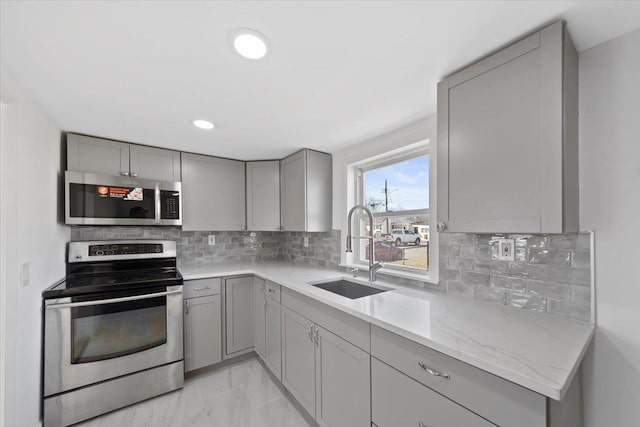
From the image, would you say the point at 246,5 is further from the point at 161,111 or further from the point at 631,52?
the point at 631,52

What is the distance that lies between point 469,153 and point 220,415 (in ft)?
7.77

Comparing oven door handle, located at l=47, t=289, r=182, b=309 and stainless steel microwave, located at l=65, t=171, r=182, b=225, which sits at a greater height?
stainless steel microwave, located at l=65, t=171, r=182, b=225

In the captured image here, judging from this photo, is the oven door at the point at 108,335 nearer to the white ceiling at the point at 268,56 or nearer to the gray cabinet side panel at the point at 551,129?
the white ceiling at the point at 268,56

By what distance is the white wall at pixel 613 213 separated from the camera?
103 cm

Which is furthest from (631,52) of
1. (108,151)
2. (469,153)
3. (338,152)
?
(108,151)

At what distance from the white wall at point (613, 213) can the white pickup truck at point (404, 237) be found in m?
1.03

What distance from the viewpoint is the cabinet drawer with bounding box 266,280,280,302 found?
7.31ft

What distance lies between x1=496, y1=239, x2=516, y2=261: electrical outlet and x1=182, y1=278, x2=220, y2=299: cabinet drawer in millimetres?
2287

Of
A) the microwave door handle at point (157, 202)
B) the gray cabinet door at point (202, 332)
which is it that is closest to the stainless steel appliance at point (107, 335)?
the gray cabinet door at point (202, 332)

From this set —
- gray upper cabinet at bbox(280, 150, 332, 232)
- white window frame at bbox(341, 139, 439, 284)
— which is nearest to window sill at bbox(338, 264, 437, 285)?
white window frame at bbox(341, 139, 439, 284)

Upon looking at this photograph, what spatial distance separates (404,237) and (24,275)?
250cm

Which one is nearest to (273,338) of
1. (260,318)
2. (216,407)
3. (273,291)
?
(260,318)

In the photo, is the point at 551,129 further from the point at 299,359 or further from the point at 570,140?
the point at 299,359

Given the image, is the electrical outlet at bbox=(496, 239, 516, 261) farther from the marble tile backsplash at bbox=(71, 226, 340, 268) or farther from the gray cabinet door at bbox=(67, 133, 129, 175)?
the gray cabinet door at bbox=(67, 133, 129, 175)
